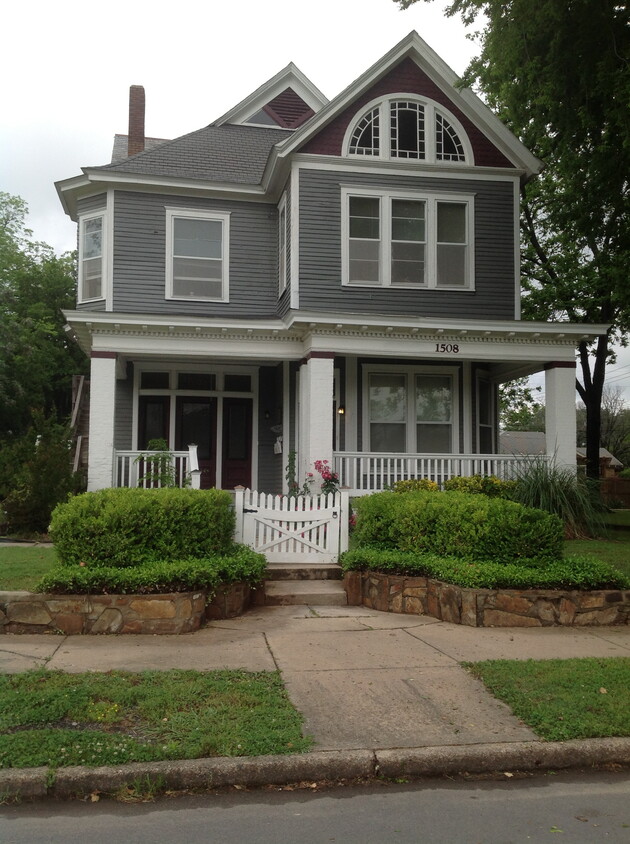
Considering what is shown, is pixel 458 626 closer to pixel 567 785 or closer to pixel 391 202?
pixel 567 785

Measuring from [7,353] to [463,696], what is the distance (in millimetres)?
26007

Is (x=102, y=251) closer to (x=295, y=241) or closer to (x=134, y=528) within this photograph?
(x=295, y=241)

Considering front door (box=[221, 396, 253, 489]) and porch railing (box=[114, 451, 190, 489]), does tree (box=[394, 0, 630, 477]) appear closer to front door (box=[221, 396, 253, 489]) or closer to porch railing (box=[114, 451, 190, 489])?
front door (box=[221, 396, 253, 489])

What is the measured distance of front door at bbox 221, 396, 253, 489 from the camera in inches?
667

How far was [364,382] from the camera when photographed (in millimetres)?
16250

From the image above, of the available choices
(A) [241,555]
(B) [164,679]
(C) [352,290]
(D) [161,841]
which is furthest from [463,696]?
(C) [352,290]

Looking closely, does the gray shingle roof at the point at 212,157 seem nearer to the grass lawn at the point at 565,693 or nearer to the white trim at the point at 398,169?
the white trim at the point at 398,169

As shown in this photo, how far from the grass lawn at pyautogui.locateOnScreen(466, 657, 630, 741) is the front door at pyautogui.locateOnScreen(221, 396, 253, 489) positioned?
11.0 meters

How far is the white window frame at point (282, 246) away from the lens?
16094mm

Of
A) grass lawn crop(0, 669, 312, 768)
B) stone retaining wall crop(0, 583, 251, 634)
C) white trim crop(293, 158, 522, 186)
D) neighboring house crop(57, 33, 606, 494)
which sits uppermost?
white trim crop(293, 158, 522, 186)

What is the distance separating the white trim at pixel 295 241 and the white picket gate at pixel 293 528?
610 cm

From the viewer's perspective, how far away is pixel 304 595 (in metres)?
8.96

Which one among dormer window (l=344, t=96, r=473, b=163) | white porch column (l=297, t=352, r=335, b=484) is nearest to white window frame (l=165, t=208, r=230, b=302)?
dormer window (l=344, t=96, r=473, b=163)

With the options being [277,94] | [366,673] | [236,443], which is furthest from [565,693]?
[277,94]
